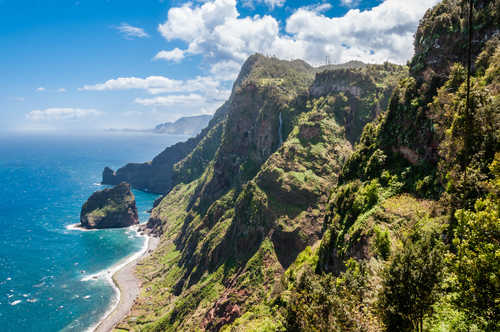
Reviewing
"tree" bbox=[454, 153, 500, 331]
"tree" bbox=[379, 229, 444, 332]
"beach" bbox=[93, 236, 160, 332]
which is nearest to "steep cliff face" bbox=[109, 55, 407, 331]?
"beach" bbox=[93, 236, 160, 332]

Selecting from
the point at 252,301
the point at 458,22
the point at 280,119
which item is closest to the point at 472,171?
the point at 458,22

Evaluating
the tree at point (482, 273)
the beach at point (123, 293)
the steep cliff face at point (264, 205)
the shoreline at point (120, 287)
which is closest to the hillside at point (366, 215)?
the tree at point (482, 273)

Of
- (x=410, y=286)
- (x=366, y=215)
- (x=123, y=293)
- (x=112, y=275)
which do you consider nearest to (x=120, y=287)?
(x=123, y=293)

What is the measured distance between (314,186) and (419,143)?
56815 mm

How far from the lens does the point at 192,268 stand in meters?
137

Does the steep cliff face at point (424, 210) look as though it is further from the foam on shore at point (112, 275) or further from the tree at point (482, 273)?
the foam on shore at point (112, 275)

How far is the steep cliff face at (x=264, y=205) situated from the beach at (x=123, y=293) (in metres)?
6.09

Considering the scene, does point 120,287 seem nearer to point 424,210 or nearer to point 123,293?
point 123,293

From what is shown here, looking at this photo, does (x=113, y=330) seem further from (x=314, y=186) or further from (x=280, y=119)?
(x=280, y=119)

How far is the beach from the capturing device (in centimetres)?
12138

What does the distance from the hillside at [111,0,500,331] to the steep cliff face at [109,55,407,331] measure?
24.3 inches

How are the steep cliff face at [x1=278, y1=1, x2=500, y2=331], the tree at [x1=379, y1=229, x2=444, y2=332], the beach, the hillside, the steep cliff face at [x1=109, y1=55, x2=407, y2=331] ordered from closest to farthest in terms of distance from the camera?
the steep cliff face at [x1=278, y1=1, x2=500, y2=331] < the tree at [x1=379, y1=229, x2=444, y2=332] < the hillside < the steep cliff face at [x1=109, y1=55, x2=407, y2=331] < the beach

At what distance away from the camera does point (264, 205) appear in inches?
4289

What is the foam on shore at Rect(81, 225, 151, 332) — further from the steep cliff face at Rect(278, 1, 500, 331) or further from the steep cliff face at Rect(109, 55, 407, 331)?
the steep cliff face at Rect(278, 1, 500, 331)
